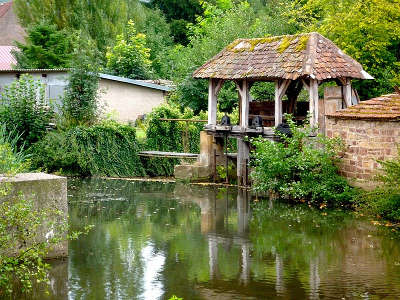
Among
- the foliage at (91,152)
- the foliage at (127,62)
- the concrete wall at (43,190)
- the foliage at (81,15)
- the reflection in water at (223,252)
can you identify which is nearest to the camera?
the reflection in water at (223,252)

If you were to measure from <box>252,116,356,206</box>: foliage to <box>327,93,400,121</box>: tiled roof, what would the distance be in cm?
82

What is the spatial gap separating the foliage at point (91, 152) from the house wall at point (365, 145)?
9441 mm

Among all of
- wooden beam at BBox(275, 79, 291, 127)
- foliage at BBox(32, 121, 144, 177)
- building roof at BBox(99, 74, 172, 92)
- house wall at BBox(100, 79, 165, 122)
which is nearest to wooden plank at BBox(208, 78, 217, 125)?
wooden beam at BBox(275, 79, 291, 127)

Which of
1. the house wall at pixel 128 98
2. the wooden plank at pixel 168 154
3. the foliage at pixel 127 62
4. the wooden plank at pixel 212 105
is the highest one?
the foliage at pixel 127 62

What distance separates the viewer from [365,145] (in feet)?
→ 68.0

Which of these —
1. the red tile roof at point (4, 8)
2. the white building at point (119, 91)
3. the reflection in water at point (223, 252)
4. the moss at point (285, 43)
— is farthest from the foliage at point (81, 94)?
the red tile roof at point (4, 8)

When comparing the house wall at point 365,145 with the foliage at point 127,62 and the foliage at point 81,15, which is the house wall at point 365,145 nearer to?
the foliage at point 127,62

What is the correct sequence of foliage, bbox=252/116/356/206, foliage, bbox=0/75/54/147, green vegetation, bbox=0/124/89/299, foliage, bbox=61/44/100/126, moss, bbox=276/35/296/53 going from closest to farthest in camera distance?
green vegetation, bbox=0/124/89/299 → foliage, bbox=252/116/356/206 → moss, bbox=276/35/296/53 → foliage, bbox=0/75/54/147 → foliage, bbox=61/44/100/126

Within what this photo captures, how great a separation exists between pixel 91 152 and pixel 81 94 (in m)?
2.81

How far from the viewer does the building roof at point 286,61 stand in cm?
2295

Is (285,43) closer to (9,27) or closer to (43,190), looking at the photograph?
(43,190)

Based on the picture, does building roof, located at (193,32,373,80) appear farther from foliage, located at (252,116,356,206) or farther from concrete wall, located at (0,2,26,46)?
concrete wall, located at (0,2,26,46)

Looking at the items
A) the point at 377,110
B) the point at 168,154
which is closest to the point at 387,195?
the point at 377,110

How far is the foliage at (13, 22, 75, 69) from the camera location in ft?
136
